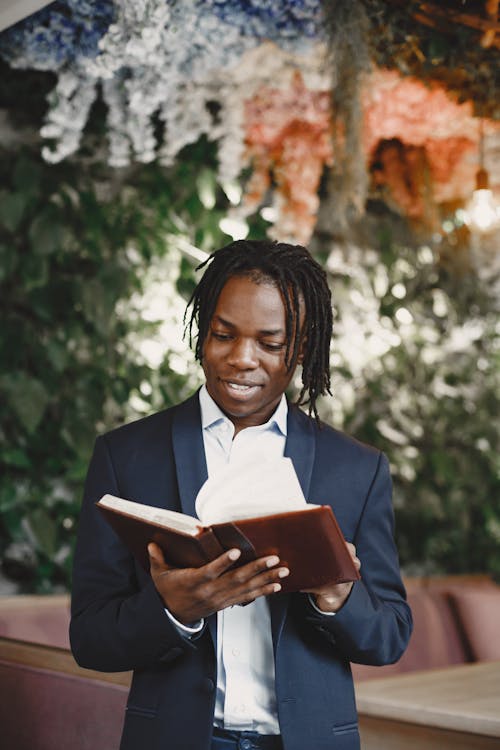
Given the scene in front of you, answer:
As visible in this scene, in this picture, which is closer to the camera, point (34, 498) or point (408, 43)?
point (408, 43)

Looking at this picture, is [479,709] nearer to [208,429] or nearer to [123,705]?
[123,705]

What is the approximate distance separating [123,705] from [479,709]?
73 cm

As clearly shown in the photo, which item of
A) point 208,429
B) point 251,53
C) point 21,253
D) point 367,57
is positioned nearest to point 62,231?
point 21,253

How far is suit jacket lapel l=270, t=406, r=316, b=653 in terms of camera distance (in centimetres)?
138

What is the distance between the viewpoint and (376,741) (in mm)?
2176

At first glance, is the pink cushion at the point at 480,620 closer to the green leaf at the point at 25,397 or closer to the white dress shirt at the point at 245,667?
the green leaf at the point at 25,397

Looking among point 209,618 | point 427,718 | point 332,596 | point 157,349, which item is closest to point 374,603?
point 332,596

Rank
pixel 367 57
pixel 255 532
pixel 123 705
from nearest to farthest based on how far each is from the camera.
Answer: pixel 255 532 < pixel 123 705 < pixel 367 57

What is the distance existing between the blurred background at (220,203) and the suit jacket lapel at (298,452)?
0.96m

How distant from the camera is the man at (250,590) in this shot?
1.35 m

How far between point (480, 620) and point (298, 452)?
2276mm

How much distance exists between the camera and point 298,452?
4.83ft

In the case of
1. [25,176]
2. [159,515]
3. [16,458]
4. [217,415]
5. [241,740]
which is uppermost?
[25,176]

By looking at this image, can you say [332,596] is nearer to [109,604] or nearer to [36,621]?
[109,604]
